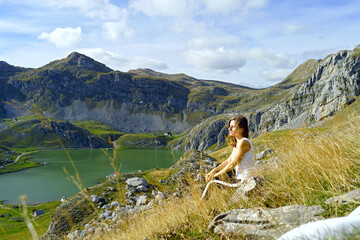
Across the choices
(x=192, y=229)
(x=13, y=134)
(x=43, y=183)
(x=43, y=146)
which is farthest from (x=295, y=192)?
(x=13, y=134)

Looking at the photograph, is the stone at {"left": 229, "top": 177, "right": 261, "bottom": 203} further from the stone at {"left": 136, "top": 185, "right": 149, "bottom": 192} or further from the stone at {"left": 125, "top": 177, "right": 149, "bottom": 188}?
the stone at {"left": 125, "top": 177, "right": 149, "bottom": 188}

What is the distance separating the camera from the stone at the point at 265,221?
2.62m

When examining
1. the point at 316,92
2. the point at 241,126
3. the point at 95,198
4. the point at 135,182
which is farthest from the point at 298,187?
the point at 316,92

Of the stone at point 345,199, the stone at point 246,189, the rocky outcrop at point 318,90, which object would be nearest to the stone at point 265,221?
the stone at point 345,199

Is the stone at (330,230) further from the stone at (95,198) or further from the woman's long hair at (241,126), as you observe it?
the stone at (95,198)

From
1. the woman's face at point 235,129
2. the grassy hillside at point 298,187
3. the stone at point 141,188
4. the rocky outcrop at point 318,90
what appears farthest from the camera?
the rocky outcrop at point 318,90

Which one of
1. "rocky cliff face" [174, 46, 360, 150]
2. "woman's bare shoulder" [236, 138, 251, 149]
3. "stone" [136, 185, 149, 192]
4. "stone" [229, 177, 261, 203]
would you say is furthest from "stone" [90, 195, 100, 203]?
"rocky cliff face" [174, 46, 360, 150]

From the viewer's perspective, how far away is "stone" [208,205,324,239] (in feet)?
8.59

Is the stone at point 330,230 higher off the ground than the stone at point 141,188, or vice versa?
the stone at point 330,230

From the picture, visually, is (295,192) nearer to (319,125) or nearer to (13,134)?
(319,125)

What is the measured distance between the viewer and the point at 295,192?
3.56 m

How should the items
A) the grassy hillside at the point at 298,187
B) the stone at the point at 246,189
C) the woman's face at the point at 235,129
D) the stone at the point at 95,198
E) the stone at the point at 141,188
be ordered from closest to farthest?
the grassy hillside at the point at 298,187 < the stone at the point at 246,189 < the woman's face at the point at 235,129 < the stone at the point at 95,198 < the stone at the point at 141,188

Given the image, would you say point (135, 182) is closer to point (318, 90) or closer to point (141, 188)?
point (141, 188)

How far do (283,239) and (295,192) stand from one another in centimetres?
191
